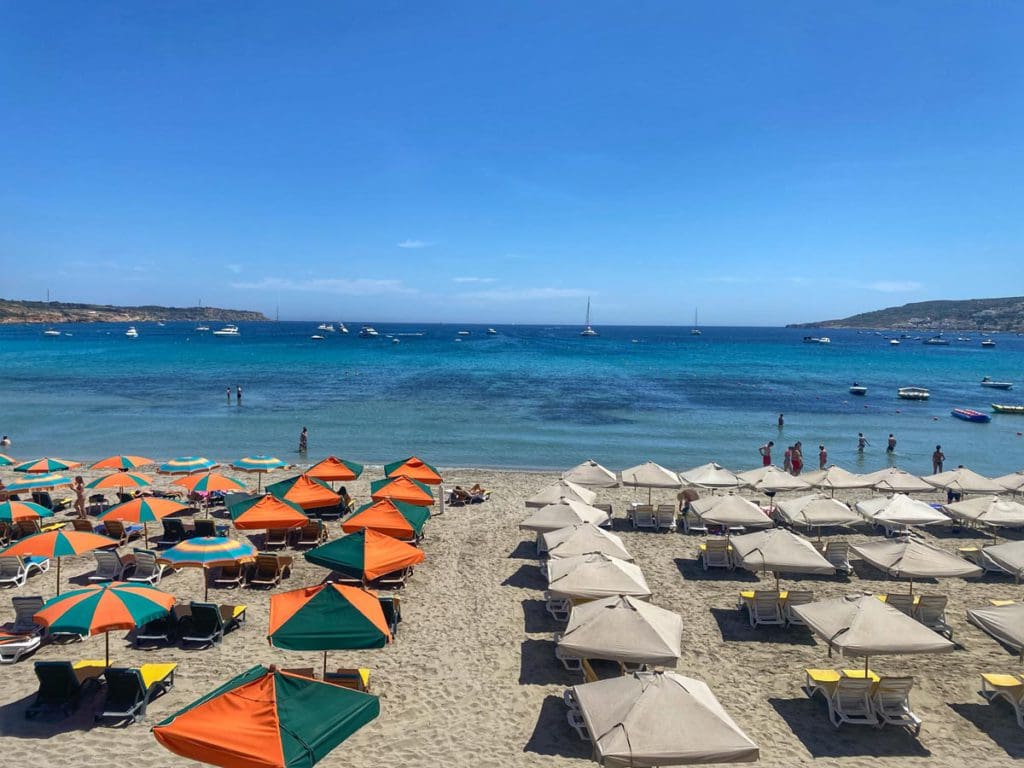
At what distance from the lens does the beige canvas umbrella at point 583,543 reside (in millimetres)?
11242

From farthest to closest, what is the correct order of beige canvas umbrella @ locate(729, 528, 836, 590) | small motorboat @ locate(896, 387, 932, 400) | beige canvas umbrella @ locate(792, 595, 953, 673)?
small motorboat @ locate(896, 387, 932, 400) → beige canvas umbrella @ locate(729, 528, 836, 590) → beige canvas umbrella @ locate(792, 595, 953, 673)

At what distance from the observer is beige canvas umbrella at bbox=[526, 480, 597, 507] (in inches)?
578

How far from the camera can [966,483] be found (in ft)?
57.1

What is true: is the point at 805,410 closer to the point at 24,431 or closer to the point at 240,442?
the point at 240,442

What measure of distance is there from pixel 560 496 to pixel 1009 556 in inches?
343

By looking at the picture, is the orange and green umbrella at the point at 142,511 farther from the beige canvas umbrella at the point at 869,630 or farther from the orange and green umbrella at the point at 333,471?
the beige canvas umbrella at the point at 869,630

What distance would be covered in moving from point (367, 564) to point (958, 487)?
A: 642 inches

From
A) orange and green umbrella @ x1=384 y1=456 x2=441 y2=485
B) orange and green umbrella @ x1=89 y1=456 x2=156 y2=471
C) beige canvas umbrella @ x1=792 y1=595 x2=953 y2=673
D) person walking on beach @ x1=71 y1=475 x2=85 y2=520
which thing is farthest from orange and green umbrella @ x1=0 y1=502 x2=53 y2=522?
beige canvas umbrella @ x1=792 y1=595 x2=953 y2=673

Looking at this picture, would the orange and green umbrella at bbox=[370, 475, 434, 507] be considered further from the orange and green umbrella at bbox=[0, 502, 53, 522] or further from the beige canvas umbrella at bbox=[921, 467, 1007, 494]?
the beige canvas umbrella at bbox=[921, 467, 1007, 494]

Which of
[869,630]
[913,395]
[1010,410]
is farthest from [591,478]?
[913,395]

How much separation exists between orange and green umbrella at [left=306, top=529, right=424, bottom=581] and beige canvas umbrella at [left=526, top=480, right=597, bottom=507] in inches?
187

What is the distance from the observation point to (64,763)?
666 cm

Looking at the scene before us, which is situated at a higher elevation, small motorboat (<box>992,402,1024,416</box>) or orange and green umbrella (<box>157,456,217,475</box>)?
orange and green umbrella (<box>157,456,217,475</box>)

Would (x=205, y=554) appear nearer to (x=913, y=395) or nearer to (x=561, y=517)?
(x=561, y=517)
